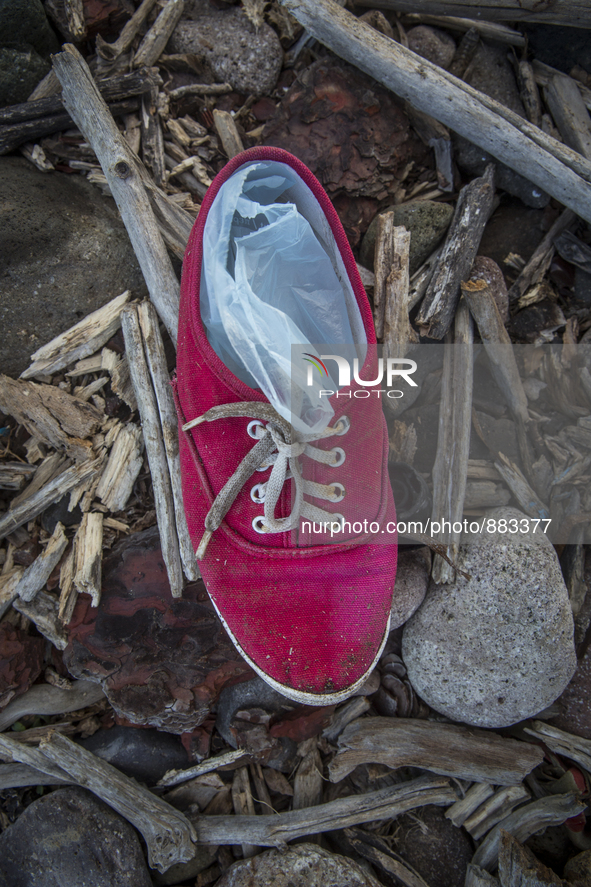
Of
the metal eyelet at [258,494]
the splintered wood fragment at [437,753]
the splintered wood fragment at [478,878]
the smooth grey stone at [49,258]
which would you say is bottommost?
the splintered wood fragment at [478,878]

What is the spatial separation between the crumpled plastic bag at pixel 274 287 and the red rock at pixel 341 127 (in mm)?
511

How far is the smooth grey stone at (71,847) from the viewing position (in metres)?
2.23

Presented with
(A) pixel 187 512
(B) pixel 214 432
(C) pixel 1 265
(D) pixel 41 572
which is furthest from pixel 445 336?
(D) pixel 41 572

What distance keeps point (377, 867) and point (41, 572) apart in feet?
7.21

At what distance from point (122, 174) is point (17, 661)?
2.41 metres

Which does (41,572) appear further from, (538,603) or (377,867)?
(538,603)

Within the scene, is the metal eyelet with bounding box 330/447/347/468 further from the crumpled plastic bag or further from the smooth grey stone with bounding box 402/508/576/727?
the smooth grey stone with bounding box 402/508/576/727

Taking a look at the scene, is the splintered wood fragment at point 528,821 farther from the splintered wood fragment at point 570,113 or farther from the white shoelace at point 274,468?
the splintered wood fragment at point 570,113

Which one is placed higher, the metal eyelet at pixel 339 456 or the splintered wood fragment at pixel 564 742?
the metal eyelet at pixel 339 456

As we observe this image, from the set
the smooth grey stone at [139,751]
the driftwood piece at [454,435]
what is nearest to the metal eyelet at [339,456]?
the driftwood piece at [454,435]

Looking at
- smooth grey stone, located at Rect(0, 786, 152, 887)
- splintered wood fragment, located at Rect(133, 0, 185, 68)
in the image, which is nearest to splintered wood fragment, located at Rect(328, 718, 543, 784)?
smooth grey stone, located at Rect(0, 786, 152, 887)

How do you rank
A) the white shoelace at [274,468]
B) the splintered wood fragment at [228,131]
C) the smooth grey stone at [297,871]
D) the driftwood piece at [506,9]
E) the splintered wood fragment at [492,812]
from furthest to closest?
the splintered wood fragment at [228,131]
the driftwood piece at [506,9]
the splintered wood fragment at [492,812]
the smooth grey stone at [297,871]
the white shoelace at [274,468]

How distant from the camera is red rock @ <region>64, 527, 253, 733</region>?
2342 millimetres

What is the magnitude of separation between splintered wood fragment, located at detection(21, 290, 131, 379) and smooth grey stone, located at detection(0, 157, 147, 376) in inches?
1.8
